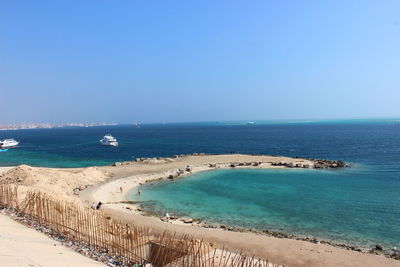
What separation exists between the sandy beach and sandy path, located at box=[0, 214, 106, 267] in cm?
786

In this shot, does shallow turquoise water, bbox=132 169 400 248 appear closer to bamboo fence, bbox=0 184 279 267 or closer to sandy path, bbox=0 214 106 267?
bamboo fence, bbox=0 184 279 267

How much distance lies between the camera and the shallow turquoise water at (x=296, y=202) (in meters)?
20.0

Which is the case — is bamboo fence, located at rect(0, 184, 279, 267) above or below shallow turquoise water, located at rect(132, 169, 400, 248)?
above

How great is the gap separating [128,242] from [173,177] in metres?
26.4

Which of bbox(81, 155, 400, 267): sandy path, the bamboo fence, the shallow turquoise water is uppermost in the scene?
the bamboo fence

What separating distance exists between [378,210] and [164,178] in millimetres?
26342

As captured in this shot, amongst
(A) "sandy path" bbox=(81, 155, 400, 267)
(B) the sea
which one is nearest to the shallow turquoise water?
(B) the sea

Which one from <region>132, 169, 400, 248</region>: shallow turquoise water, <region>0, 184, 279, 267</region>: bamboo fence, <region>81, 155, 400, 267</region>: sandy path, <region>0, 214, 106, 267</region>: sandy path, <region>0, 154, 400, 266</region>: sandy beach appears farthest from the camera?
<region>132, 169, 400, 248</region>: shallow turquoise water

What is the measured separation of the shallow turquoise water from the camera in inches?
789

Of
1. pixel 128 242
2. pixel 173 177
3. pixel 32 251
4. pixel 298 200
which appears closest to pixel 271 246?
pixel 128 242

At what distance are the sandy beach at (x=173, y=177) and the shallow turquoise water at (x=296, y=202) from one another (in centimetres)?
263

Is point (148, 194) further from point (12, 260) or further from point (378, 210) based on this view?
point (378, 210)

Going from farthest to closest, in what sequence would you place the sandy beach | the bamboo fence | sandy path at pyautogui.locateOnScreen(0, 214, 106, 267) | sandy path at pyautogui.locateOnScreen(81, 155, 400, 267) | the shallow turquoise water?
the shallow turquoise water < the sandy beach < sandy path at pyautogui.locateOnScreen(81, 155, 400, 267) < the bamboo fence < sandy path at pyautogui.locateOnScreen(0, 214, 106, 267)

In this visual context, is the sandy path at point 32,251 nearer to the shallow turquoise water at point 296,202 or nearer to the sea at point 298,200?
the sea at point 298,200
